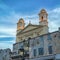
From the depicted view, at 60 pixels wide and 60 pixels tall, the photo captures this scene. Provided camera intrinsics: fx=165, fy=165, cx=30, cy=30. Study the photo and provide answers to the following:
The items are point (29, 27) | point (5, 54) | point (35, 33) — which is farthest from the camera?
point (29, 27)

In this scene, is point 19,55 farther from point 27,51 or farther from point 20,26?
point 20,26

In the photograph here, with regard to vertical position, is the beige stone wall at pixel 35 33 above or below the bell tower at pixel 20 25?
below

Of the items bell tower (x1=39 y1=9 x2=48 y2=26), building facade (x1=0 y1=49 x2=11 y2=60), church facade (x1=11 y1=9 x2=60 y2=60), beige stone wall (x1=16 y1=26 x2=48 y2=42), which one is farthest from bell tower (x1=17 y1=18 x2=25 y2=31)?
church facade (x1=11 y1=9 x2=60 y2=60)

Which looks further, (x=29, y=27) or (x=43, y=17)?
(x=29, y=27)

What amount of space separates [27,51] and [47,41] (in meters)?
5.95

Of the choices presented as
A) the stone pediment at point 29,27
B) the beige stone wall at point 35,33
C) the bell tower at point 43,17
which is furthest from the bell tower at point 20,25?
the bell tower at point 43,17

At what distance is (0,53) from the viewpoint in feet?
149

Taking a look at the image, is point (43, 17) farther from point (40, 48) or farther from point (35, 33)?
point (40, 48)

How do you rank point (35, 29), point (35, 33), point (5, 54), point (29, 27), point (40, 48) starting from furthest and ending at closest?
1. point (29, 27)
2. point (35, 29)
3. point (35, 33)
4. point (5, 54)
5. point (40, 48)

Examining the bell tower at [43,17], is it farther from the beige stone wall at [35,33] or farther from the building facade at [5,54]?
the building facade at [5,54]

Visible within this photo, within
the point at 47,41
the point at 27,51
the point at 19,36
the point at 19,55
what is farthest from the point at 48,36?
the point at 19,36

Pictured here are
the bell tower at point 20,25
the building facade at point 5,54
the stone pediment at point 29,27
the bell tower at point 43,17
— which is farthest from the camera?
the bell tower at point 20,25

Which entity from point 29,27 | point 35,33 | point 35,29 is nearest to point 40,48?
point 35,33

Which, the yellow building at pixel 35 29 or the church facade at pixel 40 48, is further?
the yellow building at pixel 35 29
